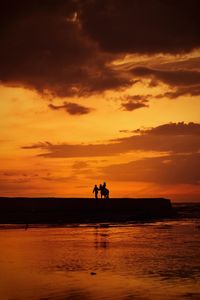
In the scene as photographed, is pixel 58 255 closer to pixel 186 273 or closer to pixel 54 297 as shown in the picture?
pixel 186 273

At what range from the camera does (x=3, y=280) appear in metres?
18.4

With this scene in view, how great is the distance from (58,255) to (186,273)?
7682 mm

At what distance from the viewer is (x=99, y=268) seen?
2127 centimetres

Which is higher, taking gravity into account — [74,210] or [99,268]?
[74,210]

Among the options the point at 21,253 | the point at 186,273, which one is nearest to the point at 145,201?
the point at 21,253

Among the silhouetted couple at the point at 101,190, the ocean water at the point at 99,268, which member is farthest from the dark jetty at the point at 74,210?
the ocean water at the point at 99,268

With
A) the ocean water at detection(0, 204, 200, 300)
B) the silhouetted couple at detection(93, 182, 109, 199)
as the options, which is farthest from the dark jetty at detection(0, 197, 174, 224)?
the ocean water at detection(0, 204, 200, 300)

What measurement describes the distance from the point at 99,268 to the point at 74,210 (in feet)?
141

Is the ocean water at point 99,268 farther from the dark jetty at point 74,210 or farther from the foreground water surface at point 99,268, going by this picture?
the dark jetty at point 74,210

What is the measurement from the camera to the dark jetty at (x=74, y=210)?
189 ft

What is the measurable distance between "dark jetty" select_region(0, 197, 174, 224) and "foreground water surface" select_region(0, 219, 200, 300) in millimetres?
24270

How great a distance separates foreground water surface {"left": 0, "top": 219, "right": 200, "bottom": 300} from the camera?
54.1 feet

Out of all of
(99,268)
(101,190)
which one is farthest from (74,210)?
(99,268)

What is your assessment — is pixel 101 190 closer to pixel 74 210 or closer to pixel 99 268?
pixel 74 210
